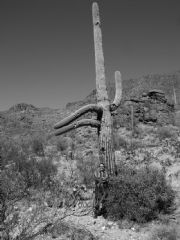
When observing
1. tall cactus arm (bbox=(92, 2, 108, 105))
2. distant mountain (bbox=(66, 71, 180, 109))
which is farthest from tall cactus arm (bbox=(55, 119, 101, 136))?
distant mountain (bbox=(66, 71, 180, 109))

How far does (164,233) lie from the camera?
14.0 ft

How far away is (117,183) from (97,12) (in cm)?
488

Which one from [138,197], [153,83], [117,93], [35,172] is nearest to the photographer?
[138,197]

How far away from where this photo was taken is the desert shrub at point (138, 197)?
16.5 feet

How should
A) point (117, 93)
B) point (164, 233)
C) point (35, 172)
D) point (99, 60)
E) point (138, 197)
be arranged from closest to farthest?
point (164, 233) < point (138, 197) < point (99, 60) < point (117, 93) < point (35, 172)

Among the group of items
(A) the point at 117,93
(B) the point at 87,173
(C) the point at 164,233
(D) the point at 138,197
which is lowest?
(C) the point at 164,233

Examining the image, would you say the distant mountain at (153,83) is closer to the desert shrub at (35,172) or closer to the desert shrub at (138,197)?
the desert shrub at (35,172)

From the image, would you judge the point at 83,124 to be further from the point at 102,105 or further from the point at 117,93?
the point at 117,93

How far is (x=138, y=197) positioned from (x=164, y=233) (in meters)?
1.02

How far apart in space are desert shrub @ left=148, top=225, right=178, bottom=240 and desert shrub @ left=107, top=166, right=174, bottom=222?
47 cm

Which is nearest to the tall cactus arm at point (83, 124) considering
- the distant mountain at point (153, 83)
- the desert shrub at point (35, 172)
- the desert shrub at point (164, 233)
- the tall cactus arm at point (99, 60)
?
the tall cactus arm at point (99, 60)

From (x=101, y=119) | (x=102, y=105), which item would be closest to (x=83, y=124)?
(x=101, y=119)

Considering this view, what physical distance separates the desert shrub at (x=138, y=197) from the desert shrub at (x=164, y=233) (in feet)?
1.56

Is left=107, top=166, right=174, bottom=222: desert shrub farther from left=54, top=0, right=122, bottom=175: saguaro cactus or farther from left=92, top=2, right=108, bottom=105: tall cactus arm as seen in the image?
left=92, top=2, right=108, bottom=105: tall cactus arm
